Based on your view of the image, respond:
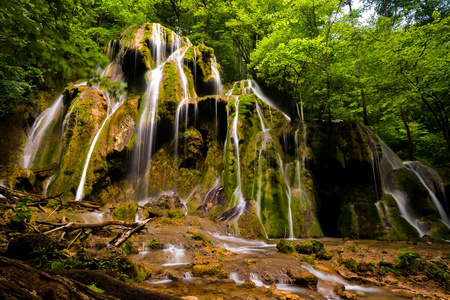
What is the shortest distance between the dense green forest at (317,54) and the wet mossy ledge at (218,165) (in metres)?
2.42

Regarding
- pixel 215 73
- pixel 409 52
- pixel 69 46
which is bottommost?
pixel 69 46

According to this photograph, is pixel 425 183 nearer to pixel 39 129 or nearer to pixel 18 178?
pixel 18 178

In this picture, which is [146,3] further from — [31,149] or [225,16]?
→ [31,149]

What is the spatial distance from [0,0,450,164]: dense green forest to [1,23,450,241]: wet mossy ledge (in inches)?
95.1

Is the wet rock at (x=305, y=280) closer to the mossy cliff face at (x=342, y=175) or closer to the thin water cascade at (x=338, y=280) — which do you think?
the thin water cascade at (x=338, y=280)

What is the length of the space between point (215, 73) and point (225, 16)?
8045 mm

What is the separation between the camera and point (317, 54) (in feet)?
→ 38.4

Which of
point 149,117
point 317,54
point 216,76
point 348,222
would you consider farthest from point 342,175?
point 216,76

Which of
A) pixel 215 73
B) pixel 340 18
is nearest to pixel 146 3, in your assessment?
pixel 215 73

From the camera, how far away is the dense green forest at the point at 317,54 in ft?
7.88

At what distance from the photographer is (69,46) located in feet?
7.21

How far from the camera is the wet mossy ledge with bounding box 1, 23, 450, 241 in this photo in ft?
29.3

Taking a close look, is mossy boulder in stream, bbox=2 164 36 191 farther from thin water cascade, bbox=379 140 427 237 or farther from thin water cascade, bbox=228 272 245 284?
thin water cascade, bbox=379 140 427 237

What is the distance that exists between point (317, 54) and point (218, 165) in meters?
8.60
